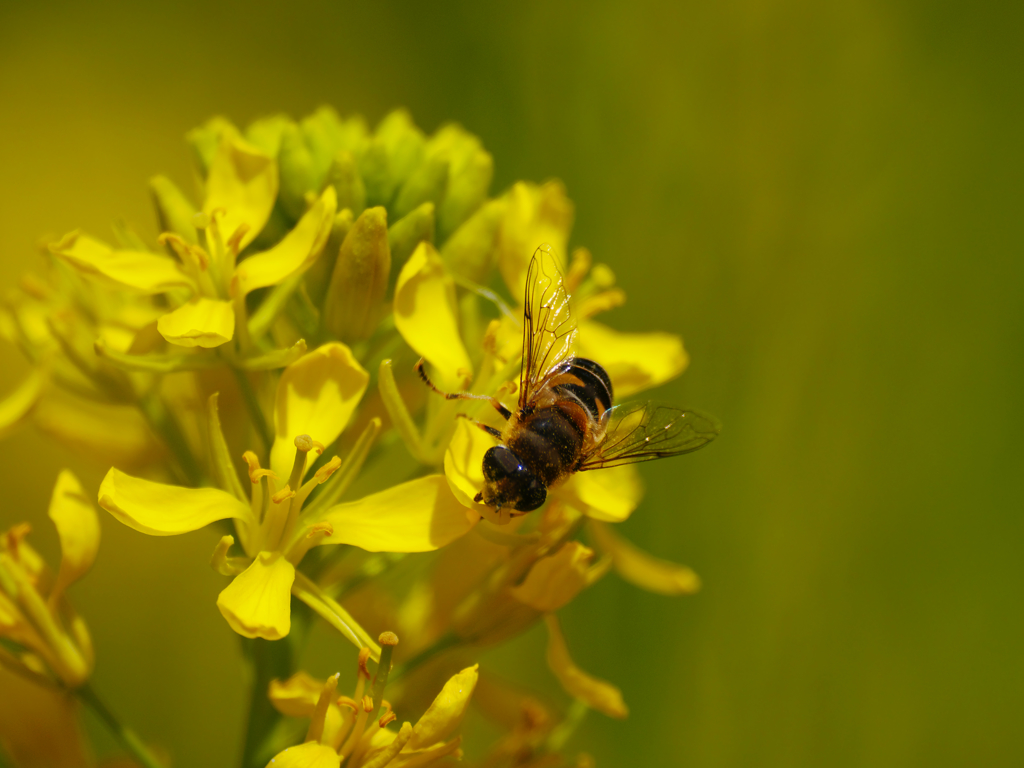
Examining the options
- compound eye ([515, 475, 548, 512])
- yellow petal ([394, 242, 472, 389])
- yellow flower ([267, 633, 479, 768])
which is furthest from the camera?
yellow petal ([394, 242, 472, 389])

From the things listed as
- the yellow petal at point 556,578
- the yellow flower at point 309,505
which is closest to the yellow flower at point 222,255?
the yellow flower at point 309,505

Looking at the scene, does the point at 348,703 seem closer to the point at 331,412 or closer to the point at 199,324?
the point at 331,412

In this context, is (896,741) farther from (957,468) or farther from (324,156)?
(324,156)

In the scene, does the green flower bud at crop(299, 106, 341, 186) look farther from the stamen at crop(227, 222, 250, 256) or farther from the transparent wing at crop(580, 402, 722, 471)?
the transparent wing at crop(580, 402, 722, 471)

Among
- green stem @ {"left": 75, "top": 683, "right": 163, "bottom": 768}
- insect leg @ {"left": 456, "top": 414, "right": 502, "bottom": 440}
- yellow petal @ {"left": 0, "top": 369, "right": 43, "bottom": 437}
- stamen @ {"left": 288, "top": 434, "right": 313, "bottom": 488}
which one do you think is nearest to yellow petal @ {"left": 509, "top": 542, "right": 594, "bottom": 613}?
insect leg @ {"left": 456, "top": 414, "right": 502, "bottom": 440}

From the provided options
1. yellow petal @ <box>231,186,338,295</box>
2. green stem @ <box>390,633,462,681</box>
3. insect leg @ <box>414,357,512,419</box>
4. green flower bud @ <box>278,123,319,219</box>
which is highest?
green flower bud @ <box>278,123,319,219</box>

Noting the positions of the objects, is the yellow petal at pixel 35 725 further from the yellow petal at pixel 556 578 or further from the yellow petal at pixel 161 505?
the yellow petal at pixel 556 578

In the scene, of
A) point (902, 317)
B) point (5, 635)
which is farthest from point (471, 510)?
point (902, 317)
